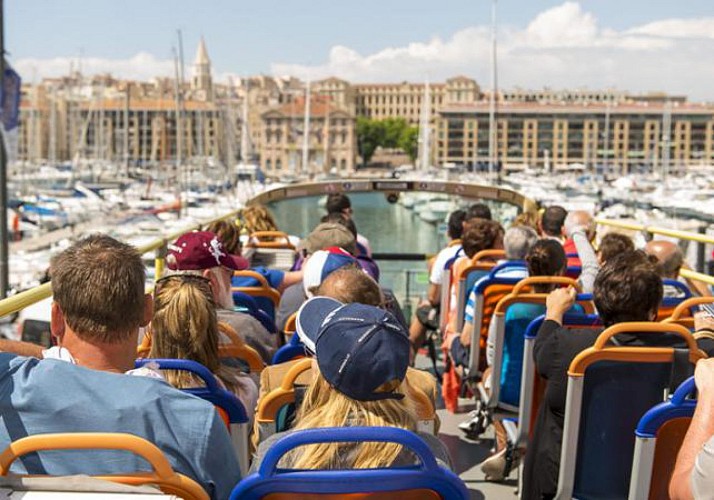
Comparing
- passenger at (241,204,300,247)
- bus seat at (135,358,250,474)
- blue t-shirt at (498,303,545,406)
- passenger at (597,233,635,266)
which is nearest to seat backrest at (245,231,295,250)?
passenger at (241,204,300,247)

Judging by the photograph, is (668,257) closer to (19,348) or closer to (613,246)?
(613,246)

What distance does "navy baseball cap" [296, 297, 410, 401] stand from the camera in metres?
2.72

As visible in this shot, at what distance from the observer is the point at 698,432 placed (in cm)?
305

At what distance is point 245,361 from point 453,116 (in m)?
198

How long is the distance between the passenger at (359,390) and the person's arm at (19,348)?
3.12 ft

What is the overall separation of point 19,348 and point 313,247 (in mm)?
3222

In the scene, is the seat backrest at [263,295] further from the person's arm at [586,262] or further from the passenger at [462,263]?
the person's arm at [586,262]

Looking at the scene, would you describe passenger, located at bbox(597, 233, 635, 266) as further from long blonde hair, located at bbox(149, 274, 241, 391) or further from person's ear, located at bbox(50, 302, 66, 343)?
person's ear, located at bbox(50, 302, 66, 343)

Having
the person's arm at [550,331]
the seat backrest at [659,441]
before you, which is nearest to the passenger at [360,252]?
the person's arm at [550,331]

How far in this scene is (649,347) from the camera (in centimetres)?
408

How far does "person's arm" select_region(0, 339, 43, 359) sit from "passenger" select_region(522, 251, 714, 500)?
2118 millimetres

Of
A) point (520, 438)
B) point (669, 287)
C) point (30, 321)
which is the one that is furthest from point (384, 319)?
point (30, 321)

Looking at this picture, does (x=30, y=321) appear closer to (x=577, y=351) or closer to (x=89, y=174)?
(x=577, y=351)

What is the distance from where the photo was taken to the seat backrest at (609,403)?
4.02m
